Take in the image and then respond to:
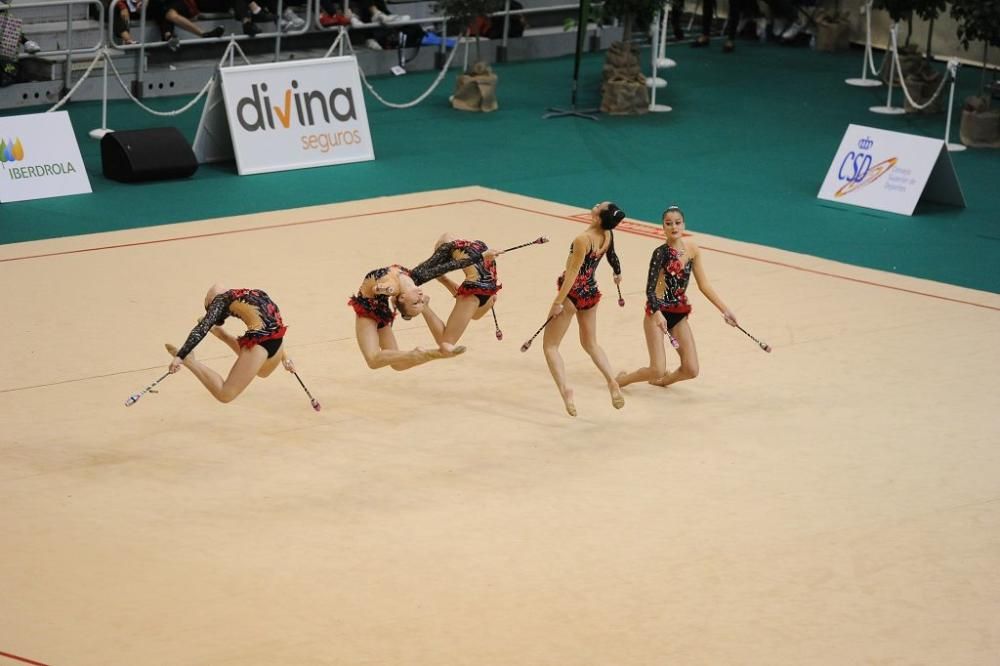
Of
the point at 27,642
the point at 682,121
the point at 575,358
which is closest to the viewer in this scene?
the point at 27,642

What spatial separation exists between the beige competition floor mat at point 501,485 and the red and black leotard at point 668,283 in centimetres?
71

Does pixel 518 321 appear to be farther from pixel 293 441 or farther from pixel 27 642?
pixel 27 642

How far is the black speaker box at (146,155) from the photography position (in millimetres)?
16359

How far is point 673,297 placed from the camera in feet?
34.2

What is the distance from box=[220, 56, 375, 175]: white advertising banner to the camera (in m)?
17.0

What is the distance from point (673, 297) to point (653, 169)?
7444mm

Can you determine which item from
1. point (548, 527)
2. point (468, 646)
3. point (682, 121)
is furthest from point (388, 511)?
point (682, 121)

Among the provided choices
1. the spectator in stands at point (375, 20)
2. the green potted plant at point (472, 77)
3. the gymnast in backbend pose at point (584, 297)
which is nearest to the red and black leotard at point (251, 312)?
the gymnast in backbend pose at point (584, 297)

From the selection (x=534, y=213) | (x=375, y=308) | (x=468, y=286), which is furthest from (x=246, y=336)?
(x=534, y=213)

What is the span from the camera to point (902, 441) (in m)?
9.94

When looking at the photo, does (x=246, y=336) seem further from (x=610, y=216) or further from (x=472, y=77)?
(x=472, y=77)

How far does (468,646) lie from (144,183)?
10518mm

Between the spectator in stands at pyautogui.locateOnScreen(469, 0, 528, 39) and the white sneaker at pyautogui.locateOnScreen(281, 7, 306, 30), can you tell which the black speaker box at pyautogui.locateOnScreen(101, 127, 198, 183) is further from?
the spectator in stands at pyautogui.locateOnScreen(469, 0, 528, 39)

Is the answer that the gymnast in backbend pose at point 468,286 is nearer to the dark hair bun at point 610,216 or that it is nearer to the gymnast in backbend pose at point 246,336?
the dark hair bun at point 610,216
